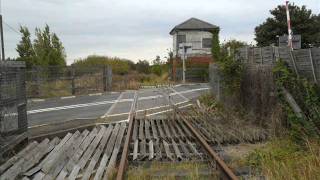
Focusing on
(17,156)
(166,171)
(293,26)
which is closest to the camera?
(166,171)

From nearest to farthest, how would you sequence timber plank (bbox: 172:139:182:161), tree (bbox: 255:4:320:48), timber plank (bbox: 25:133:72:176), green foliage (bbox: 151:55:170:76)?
timber plank (bbox: 25:133:72:176), timber plank (bbox: 172:139:182:161), tree (bbox: 255:4:320:48), green foliage (bbox: 151:55:170:76)

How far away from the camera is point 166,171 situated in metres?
9.10

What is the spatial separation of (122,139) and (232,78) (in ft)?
19.2

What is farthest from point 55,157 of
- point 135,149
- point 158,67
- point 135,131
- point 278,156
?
point 158,67

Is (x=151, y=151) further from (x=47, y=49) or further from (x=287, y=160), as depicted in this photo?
(x=47, y=49)

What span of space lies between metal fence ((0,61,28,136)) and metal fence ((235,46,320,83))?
6.41 meters

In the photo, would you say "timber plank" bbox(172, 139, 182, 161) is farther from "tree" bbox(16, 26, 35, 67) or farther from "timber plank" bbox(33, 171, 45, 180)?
"tree" bbox(16, 26, 35, 67)

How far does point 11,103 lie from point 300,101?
20.6 ft

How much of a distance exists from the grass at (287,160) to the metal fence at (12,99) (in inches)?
185

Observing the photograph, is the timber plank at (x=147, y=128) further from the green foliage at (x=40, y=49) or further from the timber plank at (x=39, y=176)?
the green foliage at (x=40, y=49)

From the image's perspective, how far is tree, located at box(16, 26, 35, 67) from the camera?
137 ft

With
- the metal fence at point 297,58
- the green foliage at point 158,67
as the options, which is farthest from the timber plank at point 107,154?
the green foliage at point 158,67

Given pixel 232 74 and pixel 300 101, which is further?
pixel 232 74

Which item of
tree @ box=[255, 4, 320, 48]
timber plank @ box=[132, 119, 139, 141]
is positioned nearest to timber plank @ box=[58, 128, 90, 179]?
timber plank @ box=[132, 119, 139, 141]
